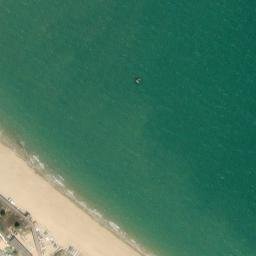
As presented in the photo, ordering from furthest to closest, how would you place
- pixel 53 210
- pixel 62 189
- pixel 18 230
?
pixel 62 189 → pixel 53 210 → pixel 18 230

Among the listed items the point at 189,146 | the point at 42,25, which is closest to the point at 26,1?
the point at 42,25

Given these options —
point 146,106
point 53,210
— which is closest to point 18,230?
point 53,210

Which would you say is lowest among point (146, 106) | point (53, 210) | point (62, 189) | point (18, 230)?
point (18, 230)

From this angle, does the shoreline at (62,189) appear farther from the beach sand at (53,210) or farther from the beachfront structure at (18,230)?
the beachfront structure at (18,230)

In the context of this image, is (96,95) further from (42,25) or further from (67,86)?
(42,25)

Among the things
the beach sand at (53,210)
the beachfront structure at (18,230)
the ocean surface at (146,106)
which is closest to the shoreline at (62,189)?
the beach sand at (53,210)

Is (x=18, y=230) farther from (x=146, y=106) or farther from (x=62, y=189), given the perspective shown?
(x=146, y=106)

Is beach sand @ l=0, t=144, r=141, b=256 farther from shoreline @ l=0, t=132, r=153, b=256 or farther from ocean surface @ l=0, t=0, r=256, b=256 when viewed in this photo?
ocean surface @ l=0, t=0, r=256, b=256
